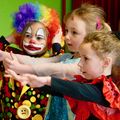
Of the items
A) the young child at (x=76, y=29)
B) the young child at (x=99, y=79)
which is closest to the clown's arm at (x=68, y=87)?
the young child at (x=99, y=79)

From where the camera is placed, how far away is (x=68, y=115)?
1.17 meters

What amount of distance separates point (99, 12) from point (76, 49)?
7.1 inches

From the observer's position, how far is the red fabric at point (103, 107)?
2.81 feet

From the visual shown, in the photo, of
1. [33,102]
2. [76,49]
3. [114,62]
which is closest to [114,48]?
[114,62]

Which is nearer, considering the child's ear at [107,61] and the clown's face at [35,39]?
the child's ear at [107,61]

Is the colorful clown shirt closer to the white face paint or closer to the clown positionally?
the clown

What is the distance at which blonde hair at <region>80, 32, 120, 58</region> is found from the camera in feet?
3.08

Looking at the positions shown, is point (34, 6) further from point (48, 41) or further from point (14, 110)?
point (14, 110)

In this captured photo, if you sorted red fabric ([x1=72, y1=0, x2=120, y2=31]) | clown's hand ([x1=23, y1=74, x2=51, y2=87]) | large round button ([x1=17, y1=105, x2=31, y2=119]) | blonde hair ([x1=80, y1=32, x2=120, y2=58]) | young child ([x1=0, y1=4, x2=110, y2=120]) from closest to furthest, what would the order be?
clown's hand ([x1=23, y1=74, x2=51, y2=87]) < blonde hair ([x1=80, y1=32, x2=120, y2=58]) < young child ([x1=0, y1=4, x2=110, y2=120]) < large round button ([x1=17, y1=105, x2=31, y2=119]) < red fabric ([x1=72, y1=0, x2=120, y2=31])

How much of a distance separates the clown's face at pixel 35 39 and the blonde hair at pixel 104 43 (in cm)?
48

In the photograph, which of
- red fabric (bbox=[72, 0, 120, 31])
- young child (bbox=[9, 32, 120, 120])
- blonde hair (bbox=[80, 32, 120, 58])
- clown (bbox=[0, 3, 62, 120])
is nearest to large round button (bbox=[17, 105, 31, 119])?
clown (bbox=[0, 3, 62, 120])

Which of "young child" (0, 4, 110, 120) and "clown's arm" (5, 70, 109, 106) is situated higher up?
"young child" (0, 4, 110, 120)

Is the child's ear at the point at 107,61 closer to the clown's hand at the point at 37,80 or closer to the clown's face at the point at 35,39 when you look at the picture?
the clown's hand at the point at 37,80

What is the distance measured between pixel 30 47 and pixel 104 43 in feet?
1.78
